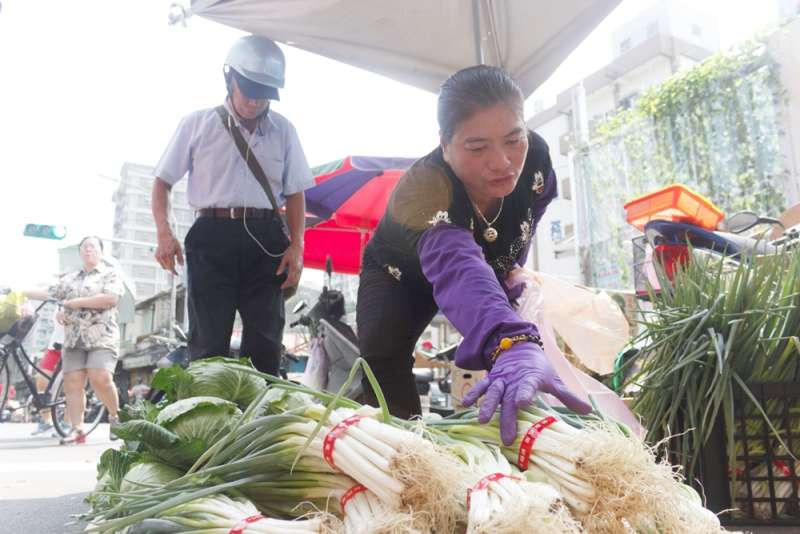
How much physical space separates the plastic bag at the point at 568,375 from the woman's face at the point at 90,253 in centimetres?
493

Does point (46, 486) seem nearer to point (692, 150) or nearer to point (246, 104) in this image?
point (246, 104)

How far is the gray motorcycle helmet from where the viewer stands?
286 centimetres

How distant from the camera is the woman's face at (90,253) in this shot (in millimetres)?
5902

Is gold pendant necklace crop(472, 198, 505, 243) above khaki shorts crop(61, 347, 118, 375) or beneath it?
above

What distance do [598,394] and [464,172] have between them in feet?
2.71

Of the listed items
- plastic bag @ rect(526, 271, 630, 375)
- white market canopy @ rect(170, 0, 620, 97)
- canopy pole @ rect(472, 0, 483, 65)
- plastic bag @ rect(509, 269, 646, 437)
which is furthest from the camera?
plastic bag @ rect(526, 271, 630, 375)

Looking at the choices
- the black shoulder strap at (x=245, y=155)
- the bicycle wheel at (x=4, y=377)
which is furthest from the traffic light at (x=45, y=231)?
the black shoulder strap at (x=245, y=155)

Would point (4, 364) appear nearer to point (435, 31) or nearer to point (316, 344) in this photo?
point (316, 344)

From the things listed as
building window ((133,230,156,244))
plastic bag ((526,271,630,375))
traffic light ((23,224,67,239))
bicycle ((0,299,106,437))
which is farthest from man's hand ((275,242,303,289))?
building window ((133,230,156,244))

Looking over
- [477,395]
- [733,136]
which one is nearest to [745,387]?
[477,395]

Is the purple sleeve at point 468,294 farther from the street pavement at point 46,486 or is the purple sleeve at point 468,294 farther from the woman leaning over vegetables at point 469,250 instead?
the street pavement at point 46,486

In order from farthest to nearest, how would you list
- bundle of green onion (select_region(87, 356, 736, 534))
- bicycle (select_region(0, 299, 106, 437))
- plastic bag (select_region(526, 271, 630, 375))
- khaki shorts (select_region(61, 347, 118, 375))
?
bicycle (select_region(0, 299, 106, 437)) → khaki shorts (select_region(61, 347, 118, 375)) → plastic bag (select_region(526, 271, 630, 375)) → bundle of green onion (select_region(87, 356, 736, 534))

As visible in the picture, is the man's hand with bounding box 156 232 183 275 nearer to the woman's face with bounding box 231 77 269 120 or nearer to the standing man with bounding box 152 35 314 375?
the standing man with bounding box 152 35 314 375

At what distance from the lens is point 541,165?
2.09m
